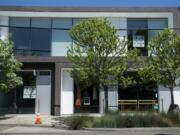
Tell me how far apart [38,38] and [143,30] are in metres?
8.48

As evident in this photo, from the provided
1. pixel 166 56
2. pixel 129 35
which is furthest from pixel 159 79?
pixel 129 35

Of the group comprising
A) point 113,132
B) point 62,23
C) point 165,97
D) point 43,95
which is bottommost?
point 113,132

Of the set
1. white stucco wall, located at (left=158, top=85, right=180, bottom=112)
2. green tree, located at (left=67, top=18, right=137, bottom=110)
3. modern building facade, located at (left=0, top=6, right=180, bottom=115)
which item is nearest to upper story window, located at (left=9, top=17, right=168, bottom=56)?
modern building facade, located at (left=0, top=6, right=180, bottom=115)

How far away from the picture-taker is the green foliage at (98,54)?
26.0 metres

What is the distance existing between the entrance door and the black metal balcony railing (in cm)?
190

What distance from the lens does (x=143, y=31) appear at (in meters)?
33.7

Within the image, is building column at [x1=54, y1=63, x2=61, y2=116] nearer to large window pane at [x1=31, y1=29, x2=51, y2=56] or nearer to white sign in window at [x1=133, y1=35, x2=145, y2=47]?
large window pane at [x1=31, y1=29, x2=51, y2=56]

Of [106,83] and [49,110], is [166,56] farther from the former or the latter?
[49,110]

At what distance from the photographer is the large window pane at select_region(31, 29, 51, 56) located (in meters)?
32.8

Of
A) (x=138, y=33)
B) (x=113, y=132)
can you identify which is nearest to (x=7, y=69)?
(x=113, y=132)

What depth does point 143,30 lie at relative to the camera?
110 feet

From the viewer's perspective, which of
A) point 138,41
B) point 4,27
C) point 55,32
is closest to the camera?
point 4,27

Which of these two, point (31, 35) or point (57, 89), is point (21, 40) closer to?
point (31, 35)

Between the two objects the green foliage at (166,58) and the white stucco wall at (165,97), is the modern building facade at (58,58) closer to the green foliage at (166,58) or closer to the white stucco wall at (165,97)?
the white stucco wall at (165,97)
